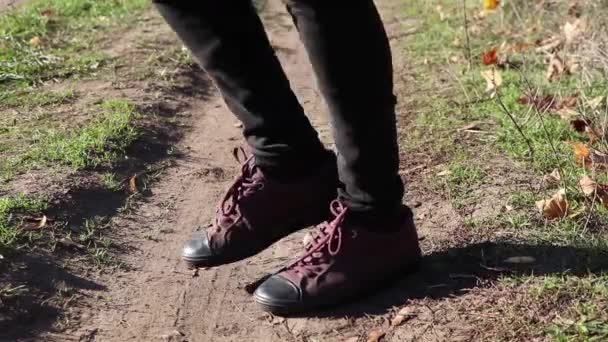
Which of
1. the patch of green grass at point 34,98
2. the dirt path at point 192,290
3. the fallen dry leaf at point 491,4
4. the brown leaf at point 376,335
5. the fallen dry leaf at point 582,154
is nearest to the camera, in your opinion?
the brown leaf at point 376,335

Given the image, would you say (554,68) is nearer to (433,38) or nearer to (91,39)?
(433,38)

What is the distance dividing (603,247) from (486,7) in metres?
2.65

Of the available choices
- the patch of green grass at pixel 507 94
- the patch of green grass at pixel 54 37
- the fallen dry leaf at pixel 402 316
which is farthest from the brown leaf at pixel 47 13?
the fallen dry leaf at pixel 402 316

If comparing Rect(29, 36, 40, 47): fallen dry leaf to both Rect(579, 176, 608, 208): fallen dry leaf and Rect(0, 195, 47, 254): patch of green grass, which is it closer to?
Rect(0, 195, 47, 254): patch of green grass

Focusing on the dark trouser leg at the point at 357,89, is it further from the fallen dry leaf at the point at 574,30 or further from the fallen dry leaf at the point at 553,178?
the fallen dry leaf at the point at 574,30

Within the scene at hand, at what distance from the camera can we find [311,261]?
217cm

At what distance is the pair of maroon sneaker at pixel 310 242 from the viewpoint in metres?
2.14

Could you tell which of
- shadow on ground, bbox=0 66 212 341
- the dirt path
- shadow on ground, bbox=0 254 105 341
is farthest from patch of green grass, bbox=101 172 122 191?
shadow on ground, bbox=0 254 105 341

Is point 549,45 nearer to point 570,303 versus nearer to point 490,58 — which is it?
point 490,58

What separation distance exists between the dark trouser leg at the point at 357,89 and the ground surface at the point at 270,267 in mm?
275

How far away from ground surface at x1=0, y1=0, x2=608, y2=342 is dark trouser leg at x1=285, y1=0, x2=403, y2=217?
275 mm

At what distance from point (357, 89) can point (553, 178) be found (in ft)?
3.31

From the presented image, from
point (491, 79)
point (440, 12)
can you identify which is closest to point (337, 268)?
point (491, 79)

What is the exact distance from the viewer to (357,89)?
2.00m
